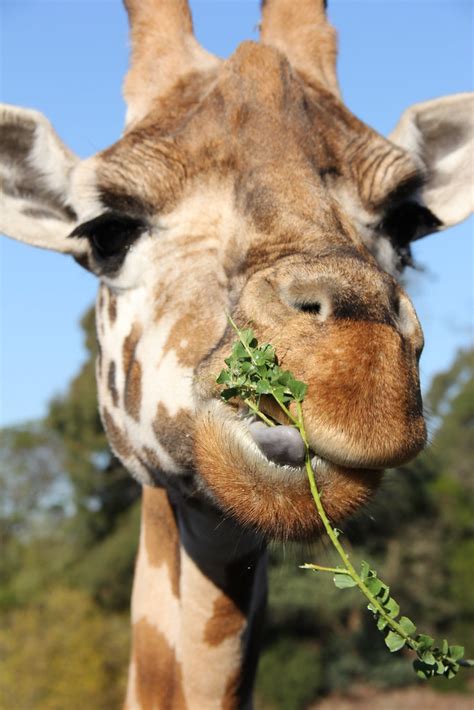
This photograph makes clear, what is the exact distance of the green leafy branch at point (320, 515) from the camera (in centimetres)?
274

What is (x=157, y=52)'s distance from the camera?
16.4 feet

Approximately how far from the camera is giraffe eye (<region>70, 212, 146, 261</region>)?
416 centimetres

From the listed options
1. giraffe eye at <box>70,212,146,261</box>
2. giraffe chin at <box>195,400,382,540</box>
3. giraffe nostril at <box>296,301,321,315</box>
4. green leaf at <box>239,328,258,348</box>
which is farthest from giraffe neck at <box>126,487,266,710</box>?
giraffe nostril at <box>296,301,321,315</box>

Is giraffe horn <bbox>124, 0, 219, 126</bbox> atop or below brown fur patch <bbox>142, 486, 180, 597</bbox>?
atop

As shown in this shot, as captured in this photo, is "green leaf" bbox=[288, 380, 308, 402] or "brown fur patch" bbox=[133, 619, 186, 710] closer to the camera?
"green leaf" bbox=[288, 380, 308, 402]

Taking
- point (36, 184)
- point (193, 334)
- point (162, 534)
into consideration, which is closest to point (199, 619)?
point (162, 534)

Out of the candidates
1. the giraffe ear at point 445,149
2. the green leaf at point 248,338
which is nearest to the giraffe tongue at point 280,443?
the green leaf at point 248,338

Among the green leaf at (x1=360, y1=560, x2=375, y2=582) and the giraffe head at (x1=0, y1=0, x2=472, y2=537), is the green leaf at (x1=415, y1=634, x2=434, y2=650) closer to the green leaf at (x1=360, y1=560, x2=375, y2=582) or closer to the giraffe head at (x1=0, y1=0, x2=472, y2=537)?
the green leaf at (x1=360, y1=560, x2=375, y2=582)

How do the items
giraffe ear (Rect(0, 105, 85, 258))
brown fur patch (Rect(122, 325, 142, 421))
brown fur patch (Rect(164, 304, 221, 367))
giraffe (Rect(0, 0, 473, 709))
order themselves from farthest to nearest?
giraffe ear (Rect(0, 105, 85, 258)) → brown fur patch (Rect(122, 325, 142, 421)) → brown fur patch (Rect(164, 304, 221, 367)) → giraffe (Rect(0, 0, 473, 709))

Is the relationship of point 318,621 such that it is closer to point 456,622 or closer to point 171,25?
point 456,622

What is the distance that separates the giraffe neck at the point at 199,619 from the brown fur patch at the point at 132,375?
0.46 metres

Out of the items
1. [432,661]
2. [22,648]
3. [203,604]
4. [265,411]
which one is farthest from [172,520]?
[22,648]

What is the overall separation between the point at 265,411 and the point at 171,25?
9.79ft

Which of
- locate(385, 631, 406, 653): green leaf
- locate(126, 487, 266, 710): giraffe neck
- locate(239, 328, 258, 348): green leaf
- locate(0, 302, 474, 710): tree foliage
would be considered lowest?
locate(0, 302, 474, 710): tree foliage
